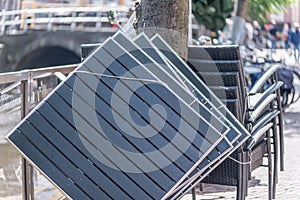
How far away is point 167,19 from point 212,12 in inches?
457

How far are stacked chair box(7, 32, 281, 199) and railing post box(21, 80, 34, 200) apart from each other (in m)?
1.02

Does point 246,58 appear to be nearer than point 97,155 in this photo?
No

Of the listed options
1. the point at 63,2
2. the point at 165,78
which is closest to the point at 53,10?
the point at 63,2

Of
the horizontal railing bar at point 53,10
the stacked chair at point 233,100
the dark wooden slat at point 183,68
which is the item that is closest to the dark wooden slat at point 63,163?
the dark wooden slat at point 183,68

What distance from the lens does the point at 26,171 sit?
14.4 ft

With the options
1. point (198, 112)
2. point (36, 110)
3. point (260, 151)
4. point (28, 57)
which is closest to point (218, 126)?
point (198, 112)

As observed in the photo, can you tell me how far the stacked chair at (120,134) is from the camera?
3.18m

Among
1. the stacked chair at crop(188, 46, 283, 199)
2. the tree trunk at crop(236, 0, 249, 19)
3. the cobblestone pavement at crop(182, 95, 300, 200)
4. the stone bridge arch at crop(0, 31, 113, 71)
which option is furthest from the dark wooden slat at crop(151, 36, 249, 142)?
the stone bridge arch at crop(0, 31, 113, 71)

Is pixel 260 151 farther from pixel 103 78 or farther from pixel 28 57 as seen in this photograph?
pixel 28 57

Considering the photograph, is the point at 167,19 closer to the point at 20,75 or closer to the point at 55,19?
the point at 20,75

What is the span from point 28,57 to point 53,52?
0.98 metres

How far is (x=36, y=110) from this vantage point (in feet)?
11.0

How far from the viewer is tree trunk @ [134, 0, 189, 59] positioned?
4418 millimetres

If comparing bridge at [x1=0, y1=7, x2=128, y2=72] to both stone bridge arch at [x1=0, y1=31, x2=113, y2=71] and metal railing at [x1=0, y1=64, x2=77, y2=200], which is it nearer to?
stone bridge arch at [x1=0, y1=31, x2=113, y2=71]
